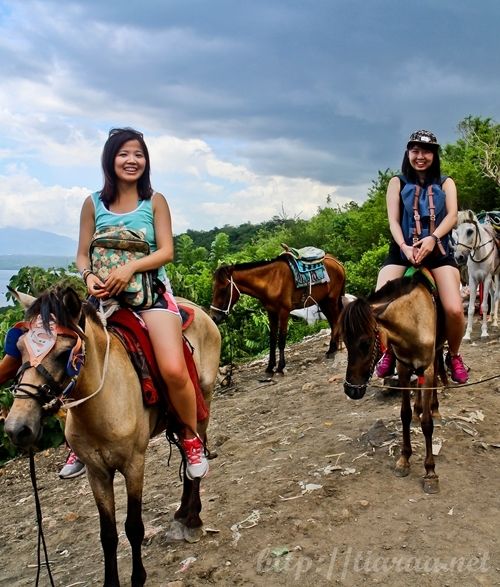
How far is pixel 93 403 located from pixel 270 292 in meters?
5.98

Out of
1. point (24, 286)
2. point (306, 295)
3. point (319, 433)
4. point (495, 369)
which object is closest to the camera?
point (319, 433)

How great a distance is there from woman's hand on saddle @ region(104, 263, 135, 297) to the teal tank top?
0.31 metres

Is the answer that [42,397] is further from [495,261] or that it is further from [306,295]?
[495,261]

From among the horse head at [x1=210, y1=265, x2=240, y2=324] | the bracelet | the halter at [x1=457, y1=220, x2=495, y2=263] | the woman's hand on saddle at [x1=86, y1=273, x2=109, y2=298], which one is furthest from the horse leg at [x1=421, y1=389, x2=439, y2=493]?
the halter at [x1=457, y1=220, x2=495, y2=263]

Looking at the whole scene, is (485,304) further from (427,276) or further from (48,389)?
(48,389)

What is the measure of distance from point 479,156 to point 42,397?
1884 cm

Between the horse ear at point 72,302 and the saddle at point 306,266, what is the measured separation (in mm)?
6375

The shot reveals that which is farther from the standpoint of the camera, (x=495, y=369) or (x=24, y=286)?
(x=24, y=286)

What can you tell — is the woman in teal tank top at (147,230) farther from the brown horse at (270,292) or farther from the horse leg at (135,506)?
the brown horse at (270,292)

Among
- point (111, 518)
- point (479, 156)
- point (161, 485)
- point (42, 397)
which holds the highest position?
point (479, 156)

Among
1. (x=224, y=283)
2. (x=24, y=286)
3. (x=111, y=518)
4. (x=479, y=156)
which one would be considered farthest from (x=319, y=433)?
(x=479, y=156)

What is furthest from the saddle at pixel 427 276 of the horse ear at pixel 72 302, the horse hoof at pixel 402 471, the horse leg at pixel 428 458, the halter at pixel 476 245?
Answer: the halter at pixel 476 245

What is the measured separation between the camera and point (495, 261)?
360 inches

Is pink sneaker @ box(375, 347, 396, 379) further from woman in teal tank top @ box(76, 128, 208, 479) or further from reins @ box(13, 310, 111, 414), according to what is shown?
reins @ box(13, 310, 111, 414)
